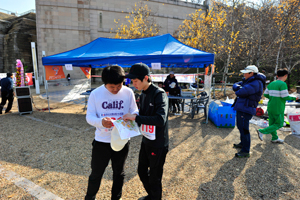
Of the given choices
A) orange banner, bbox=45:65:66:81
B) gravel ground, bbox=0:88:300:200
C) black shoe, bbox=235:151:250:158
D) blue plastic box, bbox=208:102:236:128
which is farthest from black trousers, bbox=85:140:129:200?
orange banner, bbox=45:65:66:81

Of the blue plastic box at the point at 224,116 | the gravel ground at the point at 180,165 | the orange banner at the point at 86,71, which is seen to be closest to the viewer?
the gravel ground at the point at 180,165

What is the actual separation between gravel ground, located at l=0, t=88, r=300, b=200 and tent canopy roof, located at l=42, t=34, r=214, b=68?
8.24 ft

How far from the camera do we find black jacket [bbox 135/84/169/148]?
1.66m

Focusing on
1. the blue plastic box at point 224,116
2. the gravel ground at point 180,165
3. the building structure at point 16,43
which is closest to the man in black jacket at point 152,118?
the gravel ground at point 180,165

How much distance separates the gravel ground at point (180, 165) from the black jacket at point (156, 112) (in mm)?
1191

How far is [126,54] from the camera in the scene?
6.52 meters

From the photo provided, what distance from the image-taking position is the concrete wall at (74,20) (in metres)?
22.6

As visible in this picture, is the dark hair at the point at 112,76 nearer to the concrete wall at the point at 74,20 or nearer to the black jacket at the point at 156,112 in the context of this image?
the black jacket at the point at 156,112

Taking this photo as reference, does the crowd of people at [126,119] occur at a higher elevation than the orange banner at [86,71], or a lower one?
A: lower

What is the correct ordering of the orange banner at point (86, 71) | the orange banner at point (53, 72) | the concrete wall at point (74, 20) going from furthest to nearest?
1. the concrete wall at point (74, 20)
2. the orange banner at point (86, 71)
3. the orange banner at point (53, 72)

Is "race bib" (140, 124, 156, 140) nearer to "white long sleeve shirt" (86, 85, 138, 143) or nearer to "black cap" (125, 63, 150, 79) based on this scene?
"white long sleeve shirt" (86, 85, 138, 143)

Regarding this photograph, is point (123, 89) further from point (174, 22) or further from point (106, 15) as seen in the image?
point (174, 22)

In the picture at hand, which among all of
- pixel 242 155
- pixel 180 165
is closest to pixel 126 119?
pixel 180 165

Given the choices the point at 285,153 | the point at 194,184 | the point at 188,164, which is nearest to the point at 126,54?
the point at 188,164
